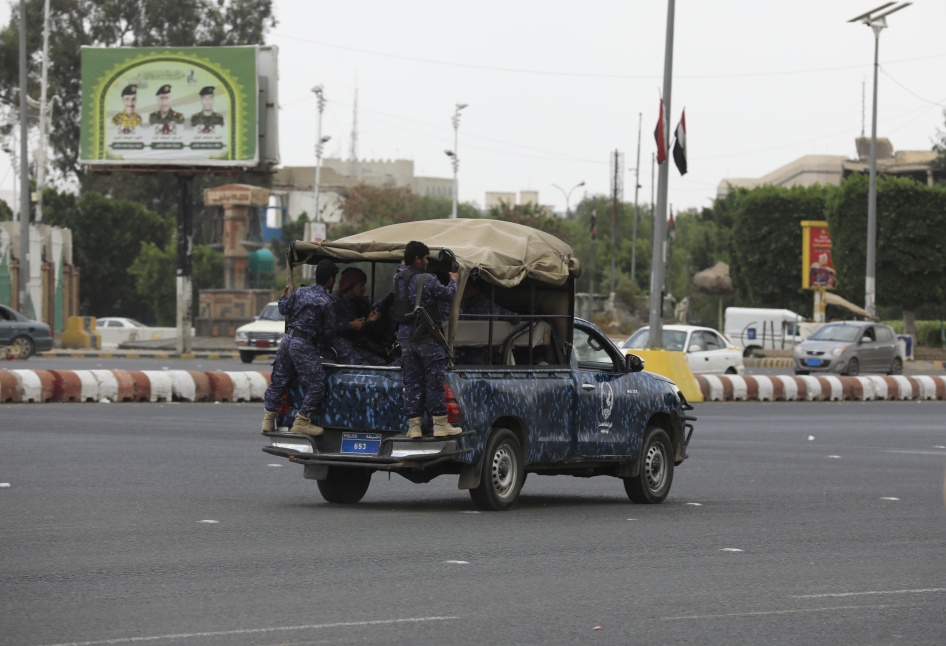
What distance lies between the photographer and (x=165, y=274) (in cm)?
8319

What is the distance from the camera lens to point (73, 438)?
62.3 feet

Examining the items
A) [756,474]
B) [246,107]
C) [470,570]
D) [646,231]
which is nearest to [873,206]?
[246,107]

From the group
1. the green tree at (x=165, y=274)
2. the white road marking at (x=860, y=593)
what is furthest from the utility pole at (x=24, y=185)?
the white road marking at (x=860, y=593)

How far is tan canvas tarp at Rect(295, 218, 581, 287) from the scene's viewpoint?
1310cm

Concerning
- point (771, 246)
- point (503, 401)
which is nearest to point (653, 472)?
point (503, 401)

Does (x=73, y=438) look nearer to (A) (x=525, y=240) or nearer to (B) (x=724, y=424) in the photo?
(A) (x=525, y=240)

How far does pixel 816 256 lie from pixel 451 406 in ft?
172

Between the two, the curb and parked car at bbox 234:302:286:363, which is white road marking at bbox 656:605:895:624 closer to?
parked car at bbox 234:302:286:363

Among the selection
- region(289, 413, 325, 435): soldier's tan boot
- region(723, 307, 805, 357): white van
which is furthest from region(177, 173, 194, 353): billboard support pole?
region(289, 413, 325, 435): soldier's tan boot

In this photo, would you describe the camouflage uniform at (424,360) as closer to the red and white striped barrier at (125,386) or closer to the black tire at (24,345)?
the red and white striped barrier at (125,386)

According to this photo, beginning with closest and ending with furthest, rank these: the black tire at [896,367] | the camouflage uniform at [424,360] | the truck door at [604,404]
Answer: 1. the camouflage uniform at [424,360]
2. the truck door at [604,404]
3. the black tire at [896,367]

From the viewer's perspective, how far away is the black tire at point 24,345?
138 ft

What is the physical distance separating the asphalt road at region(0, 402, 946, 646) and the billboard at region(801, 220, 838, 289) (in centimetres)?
4415

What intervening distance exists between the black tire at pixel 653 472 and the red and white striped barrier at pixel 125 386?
1106 cm
